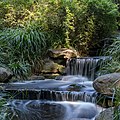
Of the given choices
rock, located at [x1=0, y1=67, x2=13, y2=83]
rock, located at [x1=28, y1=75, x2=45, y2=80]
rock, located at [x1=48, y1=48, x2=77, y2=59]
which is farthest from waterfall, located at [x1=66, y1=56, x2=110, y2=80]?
rock, located at [x1=0, y1=67, x2=13, y2=83]

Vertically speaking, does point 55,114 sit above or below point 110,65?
below

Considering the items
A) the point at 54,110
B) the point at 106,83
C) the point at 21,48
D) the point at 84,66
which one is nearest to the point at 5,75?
the point at 21,48

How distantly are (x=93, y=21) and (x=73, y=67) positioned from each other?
215 cm

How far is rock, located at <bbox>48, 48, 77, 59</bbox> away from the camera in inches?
382

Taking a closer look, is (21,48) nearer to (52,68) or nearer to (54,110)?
(52,68)

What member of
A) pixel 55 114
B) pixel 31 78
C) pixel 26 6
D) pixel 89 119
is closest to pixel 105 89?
pixel 89 119

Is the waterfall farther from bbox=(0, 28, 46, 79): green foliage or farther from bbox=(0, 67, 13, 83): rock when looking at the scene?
bbox=(0, 67, 13, 83): rock

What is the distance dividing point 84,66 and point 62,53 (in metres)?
0.87

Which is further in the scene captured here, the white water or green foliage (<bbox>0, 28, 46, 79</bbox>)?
green foliage (<bbox>0, 28, 46, 79</bbox>)

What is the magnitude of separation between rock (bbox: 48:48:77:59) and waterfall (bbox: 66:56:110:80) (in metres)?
0.20

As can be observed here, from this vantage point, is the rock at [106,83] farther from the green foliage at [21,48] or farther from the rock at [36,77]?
the green foliage at [21,48]

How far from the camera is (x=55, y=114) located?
606 centimetres

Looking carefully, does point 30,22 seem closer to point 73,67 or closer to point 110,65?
point 73,67

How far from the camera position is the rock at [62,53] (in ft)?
31.9
